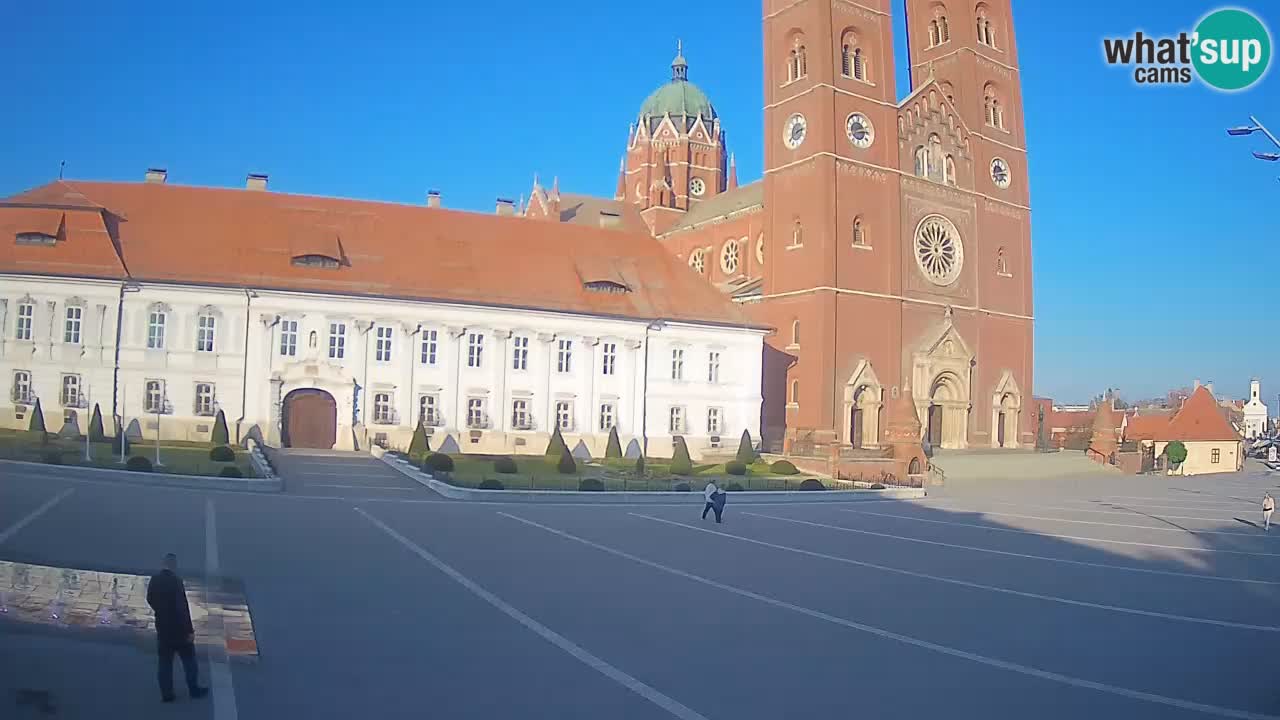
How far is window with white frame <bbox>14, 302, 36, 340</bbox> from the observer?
133 feet

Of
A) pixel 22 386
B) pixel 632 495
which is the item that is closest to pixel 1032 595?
pixel 632 495

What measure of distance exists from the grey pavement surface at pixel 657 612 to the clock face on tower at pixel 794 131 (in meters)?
32.3

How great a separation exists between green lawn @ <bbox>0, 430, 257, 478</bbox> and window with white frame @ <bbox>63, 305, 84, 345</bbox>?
14.5 feet

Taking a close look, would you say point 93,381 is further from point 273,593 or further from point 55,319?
point 273,593

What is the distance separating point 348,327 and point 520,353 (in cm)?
791

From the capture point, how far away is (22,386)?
40.3 metres

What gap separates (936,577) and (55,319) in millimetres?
37895

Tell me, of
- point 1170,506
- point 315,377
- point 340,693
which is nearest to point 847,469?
point 1170,506

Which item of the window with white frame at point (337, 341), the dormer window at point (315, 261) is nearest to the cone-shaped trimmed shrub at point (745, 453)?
the window with white frame at point (337, 341)

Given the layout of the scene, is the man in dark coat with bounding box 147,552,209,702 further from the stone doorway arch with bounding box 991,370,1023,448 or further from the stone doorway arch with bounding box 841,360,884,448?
the stone doorway arch with bounding box 991,370,1023,448

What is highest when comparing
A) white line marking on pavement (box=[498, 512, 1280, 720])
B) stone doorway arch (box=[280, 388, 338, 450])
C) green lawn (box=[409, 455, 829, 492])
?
stone doorway arch (box=[280, 388, 338, 450])

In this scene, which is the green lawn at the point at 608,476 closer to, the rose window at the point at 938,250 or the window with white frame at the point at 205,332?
the window with white frame at the point at 205,332

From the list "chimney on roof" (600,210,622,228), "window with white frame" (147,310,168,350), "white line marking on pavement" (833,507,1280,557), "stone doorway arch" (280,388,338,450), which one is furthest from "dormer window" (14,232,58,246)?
"white line marking on pavement" (833,507,1280,557)

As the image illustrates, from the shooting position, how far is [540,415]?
46.5 meters
